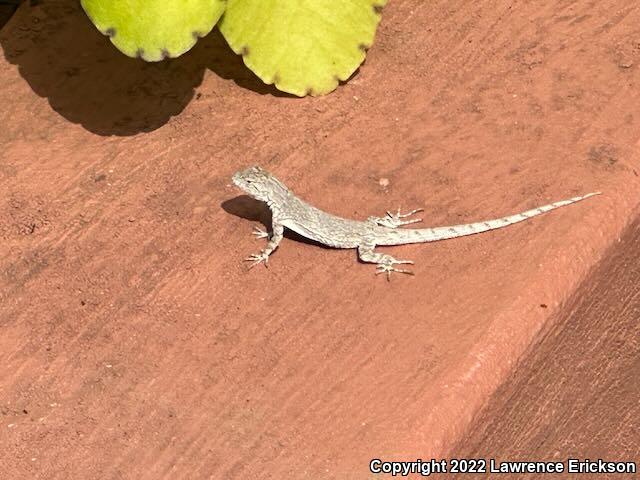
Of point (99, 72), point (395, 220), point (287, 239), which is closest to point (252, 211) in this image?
point (287, 239)

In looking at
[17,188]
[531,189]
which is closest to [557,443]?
[531,189]

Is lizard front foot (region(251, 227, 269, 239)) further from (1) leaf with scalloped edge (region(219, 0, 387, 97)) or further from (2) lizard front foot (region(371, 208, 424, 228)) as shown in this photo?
(1) leaf with scalloped edge (region(219, 0, 387, 97))

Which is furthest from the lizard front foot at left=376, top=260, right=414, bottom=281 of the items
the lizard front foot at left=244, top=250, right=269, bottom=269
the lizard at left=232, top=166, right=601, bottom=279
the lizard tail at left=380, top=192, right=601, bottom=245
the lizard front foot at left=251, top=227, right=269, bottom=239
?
the lizard front foot at left=251, top=227, right=269, bottom=239

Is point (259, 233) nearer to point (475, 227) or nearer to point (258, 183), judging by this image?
point (258, 183)

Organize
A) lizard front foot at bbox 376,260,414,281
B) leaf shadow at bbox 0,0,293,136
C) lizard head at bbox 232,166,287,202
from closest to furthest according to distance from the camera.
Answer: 1. lizard front foot at bbox 376,260,414,281
2. lizard head at bbox 232,166,287,202
3. leaf shadow at bbox 0,0,293,136

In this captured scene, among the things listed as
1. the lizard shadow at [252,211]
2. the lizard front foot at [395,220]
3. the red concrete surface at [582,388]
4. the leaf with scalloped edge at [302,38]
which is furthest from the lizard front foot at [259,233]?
the red concrete surface at [582,388]

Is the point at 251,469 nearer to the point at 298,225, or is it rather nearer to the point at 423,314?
the point at 423,314
